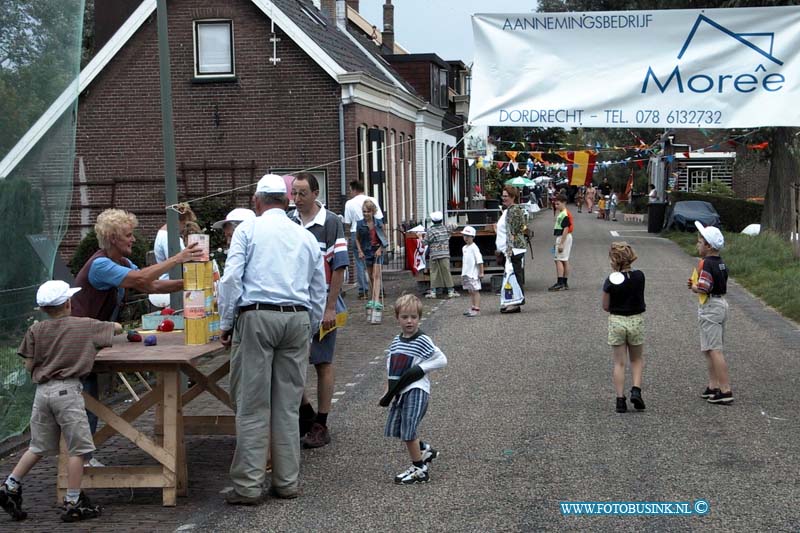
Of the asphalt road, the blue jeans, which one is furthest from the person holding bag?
the asphalt road

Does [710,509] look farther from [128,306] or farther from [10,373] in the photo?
[128,306]

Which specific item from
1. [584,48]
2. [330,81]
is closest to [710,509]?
[584,48]

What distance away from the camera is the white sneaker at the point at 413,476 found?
688 cm

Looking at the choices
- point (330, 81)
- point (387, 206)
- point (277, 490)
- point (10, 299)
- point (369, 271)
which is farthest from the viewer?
point (387, 206)

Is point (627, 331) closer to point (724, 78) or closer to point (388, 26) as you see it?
point (724, 78)

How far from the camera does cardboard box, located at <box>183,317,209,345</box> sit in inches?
274

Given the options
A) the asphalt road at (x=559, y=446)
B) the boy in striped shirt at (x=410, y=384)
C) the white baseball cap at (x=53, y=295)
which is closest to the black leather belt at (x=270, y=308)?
the boy in striped shirt at (x=410, y=384)

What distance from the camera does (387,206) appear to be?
1129 inches

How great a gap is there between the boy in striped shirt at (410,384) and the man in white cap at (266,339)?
24.2 inches

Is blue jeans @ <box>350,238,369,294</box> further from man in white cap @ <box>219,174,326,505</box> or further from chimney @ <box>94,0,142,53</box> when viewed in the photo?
chimney @ <box>94,0,142,53</box>

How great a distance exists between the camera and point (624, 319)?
905cm

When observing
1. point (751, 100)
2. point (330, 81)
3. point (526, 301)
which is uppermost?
point (330, 81)

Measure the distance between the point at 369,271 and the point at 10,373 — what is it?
31.7ft

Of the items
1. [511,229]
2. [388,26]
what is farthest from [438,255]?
[388,26]
